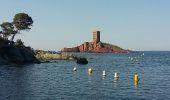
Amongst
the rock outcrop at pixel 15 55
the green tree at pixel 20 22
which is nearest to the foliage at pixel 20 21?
the green tree at pixel 20 22

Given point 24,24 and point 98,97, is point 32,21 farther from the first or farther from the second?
point 98,97

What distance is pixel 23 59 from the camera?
14000 centimetres

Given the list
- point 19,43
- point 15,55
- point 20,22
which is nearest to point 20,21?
point 20,22

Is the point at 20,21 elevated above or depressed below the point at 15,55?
above

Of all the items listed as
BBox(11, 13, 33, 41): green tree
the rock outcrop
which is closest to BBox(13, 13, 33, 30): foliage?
BBox(11, 13, 33, 41): green tree

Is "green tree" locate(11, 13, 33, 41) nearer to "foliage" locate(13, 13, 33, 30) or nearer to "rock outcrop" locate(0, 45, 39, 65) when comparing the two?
"foliage" locate(13, 13, 33, 30)

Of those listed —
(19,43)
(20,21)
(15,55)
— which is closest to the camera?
(15,55)

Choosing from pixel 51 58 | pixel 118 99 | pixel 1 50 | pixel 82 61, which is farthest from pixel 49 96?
pixel 51 58

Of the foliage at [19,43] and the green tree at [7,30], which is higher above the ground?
the green tree at [7,30]

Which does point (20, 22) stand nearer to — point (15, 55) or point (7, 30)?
point (7, 30)

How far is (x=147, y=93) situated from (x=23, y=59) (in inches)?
3528

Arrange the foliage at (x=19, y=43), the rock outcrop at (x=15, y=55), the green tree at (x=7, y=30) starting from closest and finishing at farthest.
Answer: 1. the rock outcrop at (x=15, y=55)
2. the foliage at (x=19, y=43)
3. the green tree at (x=7, y=30)

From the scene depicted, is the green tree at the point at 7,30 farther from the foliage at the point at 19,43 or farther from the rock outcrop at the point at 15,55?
the rock outcrop at the point at 15,55

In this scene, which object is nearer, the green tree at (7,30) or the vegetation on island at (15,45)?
the vegetation on island at (15,45)
